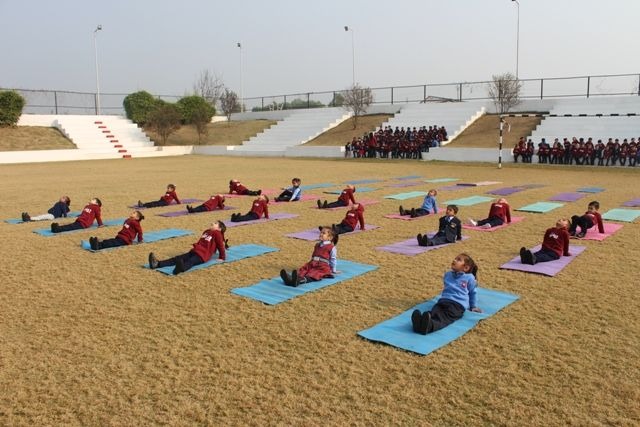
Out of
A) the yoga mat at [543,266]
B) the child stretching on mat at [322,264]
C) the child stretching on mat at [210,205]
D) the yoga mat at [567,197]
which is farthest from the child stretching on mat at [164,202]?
the yoga mat at [567,197]

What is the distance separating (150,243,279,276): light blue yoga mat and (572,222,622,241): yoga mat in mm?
6055

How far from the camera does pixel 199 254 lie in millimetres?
8047

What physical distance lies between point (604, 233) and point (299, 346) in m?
7.99

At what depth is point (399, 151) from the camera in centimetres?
3403

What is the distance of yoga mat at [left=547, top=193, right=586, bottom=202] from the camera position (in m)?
15.6

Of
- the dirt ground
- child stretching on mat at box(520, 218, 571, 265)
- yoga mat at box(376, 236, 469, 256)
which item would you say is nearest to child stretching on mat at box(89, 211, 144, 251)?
the dirt ground

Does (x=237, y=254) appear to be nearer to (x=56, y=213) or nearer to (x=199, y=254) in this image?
(x=199, y=254)

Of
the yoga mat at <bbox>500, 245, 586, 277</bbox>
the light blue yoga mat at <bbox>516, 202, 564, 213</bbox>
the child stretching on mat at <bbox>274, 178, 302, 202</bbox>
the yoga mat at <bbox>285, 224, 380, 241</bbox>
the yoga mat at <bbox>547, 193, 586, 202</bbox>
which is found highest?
the child stretching on mat at <bbox>274, 178, 302, 202</bbox>

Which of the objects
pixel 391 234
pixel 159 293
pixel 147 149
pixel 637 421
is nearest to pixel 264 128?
pixel 147 149

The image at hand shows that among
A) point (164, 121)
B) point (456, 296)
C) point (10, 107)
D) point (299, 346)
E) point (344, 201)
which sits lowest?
point (299, 346)

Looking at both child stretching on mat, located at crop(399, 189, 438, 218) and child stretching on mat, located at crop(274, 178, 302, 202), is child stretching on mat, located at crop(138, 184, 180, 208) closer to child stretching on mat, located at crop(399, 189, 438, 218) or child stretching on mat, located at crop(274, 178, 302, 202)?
child stretching on mat, located at crop(274, 178, 302, 202)

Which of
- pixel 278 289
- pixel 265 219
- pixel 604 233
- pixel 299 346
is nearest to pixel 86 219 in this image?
pixel 265 219

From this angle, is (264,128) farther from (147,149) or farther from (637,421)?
(637,421)

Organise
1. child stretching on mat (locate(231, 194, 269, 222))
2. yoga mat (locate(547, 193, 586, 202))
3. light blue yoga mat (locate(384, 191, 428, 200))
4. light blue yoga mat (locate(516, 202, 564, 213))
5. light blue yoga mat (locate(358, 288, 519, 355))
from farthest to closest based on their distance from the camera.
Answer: light blue yoga mat (locate(384, 191, 428, 200)), yoga mat (locate(547, 193, 586, 202)), light blue yoga mat (locate(516, 202, 564, 213)), child stretching on mat (locate(231, 194, 269, 222)), light blue yoga mat (locate(358, 288, 519, 355))
